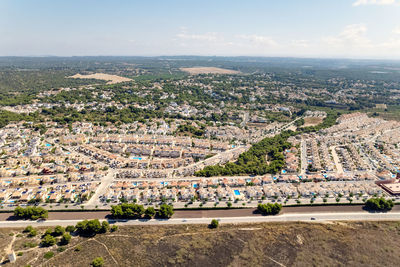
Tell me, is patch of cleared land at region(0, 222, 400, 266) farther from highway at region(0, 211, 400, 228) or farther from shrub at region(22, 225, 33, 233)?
highway at region(0, 211, 400, 228)

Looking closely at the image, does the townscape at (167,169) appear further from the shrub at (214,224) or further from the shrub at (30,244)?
the shrub at (30,244)

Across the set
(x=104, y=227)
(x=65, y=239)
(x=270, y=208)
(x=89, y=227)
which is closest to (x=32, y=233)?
(x=65, y=239)

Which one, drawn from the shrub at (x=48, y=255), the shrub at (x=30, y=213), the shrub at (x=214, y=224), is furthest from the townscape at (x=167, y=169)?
the shrub at (x=48, y=255)

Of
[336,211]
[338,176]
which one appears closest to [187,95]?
[338,176]

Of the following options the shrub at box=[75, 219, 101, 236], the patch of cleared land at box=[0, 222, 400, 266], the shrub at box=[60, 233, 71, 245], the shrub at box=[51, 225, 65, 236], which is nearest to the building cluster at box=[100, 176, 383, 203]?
the patch of cleared land at box=[0, 222, 400, 266]

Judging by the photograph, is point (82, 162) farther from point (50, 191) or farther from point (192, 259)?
point (192, 259)

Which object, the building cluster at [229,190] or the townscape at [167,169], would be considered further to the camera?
the townscape at [167,169]

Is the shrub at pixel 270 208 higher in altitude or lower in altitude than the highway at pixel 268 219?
higher

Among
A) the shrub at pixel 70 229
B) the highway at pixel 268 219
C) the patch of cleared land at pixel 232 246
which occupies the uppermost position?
the shrub at pixel 70 229
